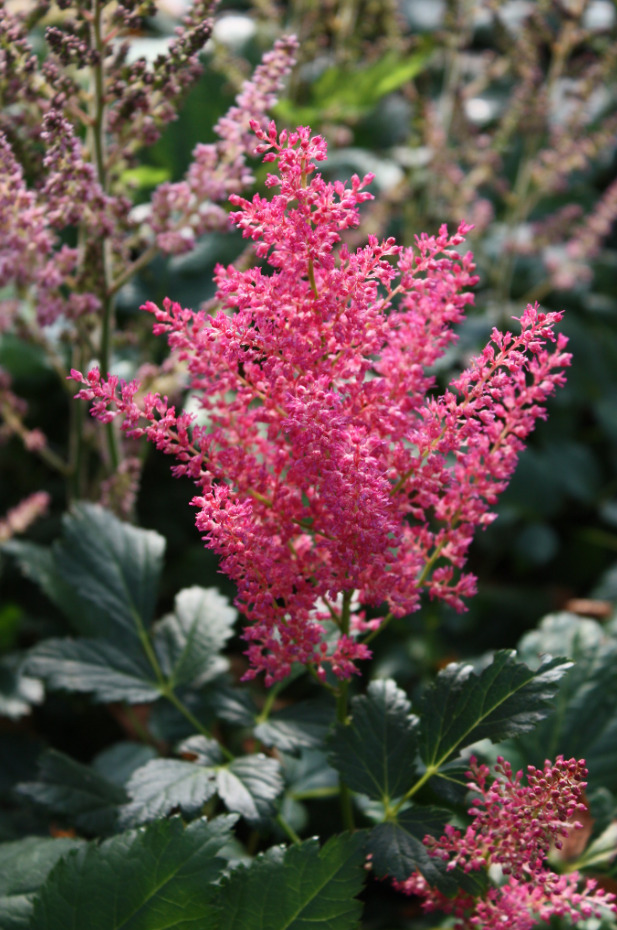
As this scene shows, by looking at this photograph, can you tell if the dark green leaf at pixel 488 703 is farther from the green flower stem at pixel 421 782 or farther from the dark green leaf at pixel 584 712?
the dark green leaf at pixel 584 712

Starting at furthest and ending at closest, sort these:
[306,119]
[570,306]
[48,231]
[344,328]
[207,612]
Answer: [570,306] → [306,119] → [207,612] → [48,231] → [344,328]

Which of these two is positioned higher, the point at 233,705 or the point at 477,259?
the point at 477,259

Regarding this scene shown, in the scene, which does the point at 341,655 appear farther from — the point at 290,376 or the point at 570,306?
the point at 570,306

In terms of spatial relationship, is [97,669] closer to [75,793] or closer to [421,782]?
[75,793]

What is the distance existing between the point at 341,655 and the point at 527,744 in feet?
1.53

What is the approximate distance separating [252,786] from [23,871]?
285mm

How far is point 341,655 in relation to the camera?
2.78ft

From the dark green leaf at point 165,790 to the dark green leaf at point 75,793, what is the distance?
13 cm

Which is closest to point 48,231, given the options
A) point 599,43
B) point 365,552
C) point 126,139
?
point 126,139

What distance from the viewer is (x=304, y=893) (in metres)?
0.82

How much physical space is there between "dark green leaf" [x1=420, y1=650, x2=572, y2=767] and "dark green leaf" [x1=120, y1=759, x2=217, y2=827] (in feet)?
0.83

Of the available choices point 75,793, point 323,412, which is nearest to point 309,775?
point 75,793

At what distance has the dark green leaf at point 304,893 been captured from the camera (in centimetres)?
82

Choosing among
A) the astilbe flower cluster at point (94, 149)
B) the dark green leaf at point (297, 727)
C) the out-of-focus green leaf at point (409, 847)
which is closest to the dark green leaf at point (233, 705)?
the dark green leaf at point (297, 727)
